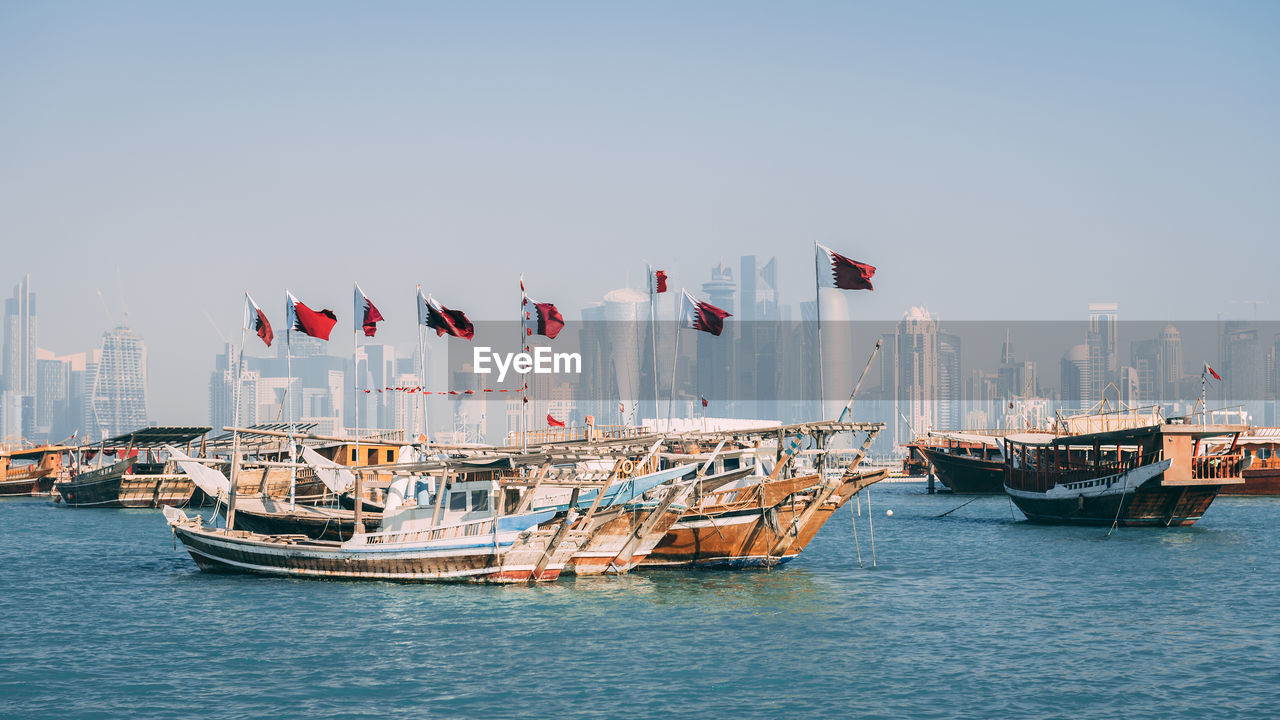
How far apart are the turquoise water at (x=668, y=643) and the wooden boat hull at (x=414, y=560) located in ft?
2.31

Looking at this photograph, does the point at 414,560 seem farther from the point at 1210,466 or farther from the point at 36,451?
the point at 36,451

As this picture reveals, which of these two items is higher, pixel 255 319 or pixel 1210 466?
pixel 255 319

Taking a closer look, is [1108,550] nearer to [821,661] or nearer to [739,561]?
[739,561]

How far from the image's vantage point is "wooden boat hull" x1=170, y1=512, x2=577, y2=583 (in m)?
40.2

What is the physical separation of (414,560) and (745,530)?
1320cm

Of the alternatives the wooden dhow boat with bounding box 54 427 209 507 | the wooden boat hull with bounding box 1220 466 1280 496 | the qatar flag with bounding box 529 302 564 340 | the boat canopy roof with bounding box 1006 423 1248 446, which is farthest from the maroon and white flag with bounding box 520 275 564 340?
the wooden boat hull with bounding box 1220 466 1280 496

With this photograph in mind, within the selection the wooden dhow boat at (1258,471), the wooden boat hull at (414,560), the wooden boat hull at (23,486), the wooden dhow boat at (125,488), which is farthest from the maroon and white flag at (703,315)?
the wooden boat hull at (23,486)

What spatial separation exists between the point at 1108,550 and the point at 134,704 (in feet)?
148

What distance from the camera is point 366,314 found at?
166 feet

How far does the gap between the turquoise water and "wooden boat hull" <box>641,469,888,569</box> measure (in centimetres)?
106

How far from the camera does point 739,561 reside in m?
45.6

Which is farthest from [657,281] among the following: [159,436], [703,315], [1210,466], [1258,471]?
[1258,471]

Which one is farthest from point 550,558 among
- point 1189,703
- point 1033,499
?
point 1033,499

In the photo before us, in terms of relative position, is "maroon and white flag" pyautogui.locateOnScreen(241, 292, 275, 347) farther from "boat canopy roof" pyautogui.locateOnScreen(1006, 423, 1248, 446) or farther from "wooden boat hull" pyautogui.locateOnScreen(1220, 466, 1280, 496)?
"wooden boat hull" pyautogui.locateOnScreen(1220, 466, 1280, 496)
